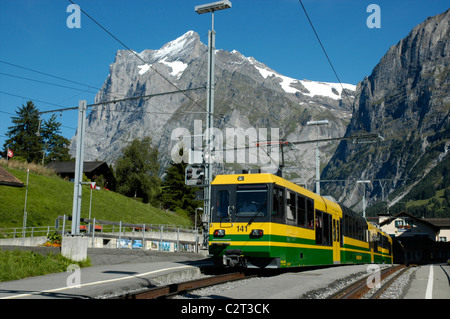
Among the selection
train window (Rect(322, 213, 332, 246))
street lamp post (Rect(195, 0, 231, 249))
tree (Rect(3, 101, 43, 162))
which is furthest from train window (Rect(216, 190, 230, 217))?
tree (Rect(3, 101, 43, 162))

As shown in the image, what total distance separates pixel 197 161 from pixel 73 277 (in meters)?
10.5

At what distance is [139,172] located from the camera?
82438mm

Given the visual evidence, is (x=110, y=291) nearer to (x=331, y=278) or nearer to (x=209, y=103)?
(x=331, y=278)

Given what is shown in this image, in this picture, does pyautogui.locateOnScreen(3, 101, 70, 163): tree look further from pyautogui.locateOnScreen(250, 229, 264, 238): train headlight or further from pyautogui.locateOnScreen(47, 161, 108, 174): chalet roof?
pyautogui.locateOnScreen(250, 229, 264, 238): train headlight

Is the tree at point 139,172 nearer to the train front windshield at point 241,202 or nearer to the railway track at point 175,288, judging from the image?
the train front windshield at point 241,202

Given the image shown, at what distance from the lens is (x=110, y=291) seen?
1081cm

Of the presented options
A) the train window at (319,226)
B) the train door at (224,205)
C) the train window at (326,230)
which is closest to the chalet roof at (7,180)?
the train door at (224,205)

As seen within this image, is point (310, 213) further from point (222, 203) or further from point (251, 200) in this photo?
point (222, 203)

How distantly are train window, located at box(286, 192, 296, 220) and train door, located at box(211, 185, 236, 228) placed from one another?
187 centimetres

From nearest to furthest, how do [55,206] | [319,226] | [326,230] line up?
[319,226] → [326,230] → [55,206]

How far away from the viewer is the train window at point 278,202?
15.5 m

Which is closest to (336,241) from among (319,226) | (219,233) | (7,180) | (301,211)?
(319,226)

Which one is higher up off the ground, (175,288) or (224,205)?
(224,205)

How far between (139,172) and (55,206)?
Result: 38.1 m
